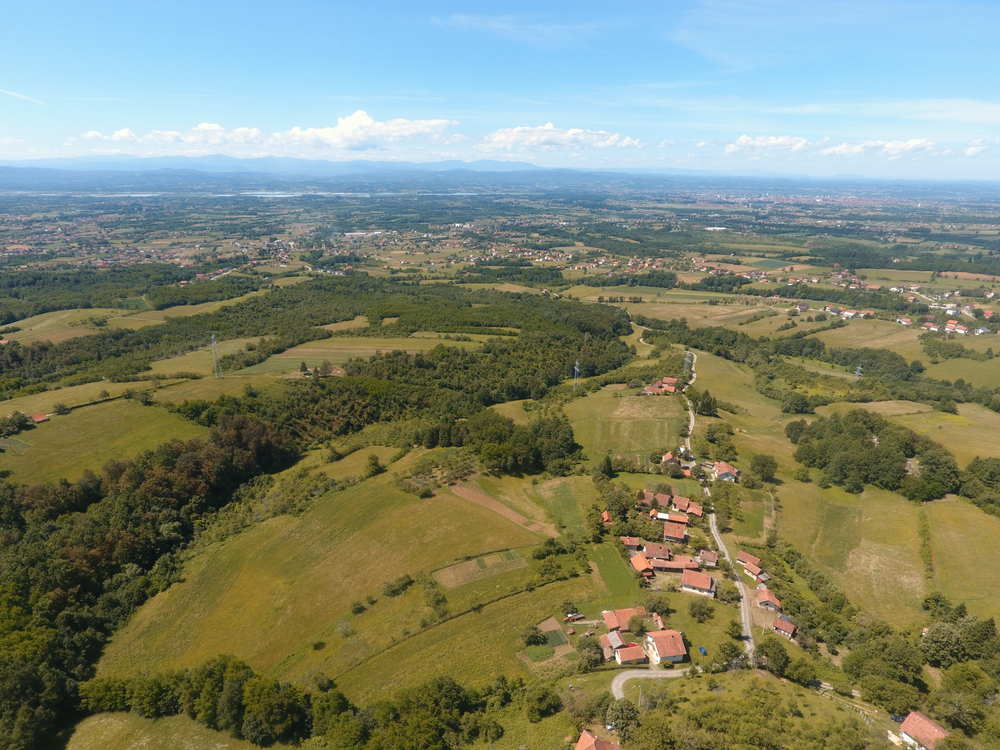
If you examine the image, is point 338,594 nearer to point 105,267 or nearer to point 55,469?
point 55,469

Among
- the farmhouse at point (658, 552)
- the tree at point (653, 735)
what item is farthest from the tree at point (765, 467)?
the tree at point (653, 735)

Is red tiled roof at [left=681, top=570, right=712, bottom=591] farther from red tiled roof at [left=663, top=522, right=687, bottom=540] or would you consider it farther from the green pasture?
the green pasture

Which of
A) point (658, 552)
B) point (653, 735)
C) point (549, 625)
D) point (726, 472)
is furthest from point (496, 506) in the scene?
point (653, 735)

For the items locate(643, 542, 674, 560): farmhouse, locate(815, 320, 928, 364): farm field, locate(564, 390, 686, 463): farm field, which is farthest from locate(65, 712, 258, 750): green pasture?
locate(815, 320, 928, 364): farm field

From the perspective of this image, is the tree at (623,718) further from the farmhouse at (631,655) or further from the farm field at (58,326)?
the farm field at (58,326)

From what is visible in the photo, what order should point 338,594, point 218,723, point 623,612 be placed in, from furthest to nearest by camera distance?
point 338,594
point 623,612
point 218,723

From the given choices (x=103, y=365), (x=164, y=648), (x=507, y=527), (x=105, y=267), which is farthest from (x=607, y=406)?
(x=105, y=267)

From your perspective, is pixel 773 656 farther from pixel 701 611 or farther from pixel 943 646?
pixel 943 646
